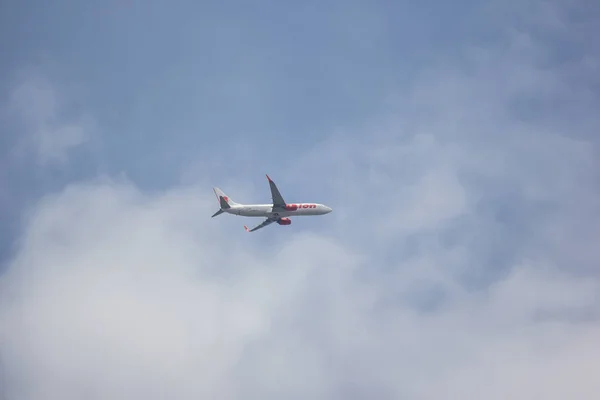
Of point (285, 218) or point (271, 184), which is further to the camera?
point (285, 218)

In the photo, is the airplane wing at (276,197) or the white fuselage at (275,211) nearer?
the airplane wing at (276,197)

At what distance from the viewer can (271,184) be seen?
6786 inches

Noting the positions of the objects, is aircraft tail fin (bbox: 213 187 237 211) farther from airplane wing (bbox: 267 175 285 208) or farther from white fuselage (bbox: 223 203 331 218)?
airplane wing (bbox: 267 175 285 208)

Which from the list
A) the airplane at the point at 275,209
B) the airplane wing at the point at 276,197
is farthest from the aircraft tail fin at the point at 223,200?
the airplane wing at the point at 276,197

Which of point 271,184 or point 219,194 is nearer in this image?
point 271,184

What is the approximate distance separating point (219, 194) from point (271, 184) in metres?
16.8

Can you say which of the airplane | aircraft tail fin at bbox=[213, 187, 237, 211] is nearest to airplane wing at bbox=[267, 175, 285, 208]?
the airplane

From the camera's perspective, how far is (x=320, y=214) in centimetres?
18212

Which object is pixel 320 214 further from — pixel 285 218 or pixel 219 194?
pixel 219 194

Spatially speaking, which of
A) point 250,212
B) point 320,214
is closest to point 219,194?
point 250,212

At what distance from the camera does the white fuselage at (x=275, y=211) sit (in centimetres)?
17812

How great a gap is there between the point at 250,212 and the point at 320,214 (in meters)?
14.7

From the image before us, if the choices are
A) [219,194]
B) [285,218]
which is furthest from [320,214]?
[219,194]

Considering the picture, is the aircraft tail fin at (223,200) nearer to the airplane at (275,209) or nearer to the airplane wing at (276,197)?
the airplane at (275,209)
